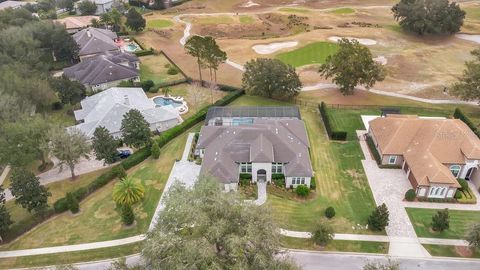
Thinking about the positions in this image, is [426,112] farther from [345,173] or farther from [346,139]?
[345,173]

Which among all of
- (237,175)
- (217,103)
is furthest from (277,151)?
(217,103)

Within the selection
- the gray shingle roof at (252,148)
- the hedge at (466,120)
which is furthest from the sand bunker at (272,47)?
the hedge at (466,120)

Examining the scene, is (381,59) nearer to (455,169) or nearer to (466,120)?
(466,120)

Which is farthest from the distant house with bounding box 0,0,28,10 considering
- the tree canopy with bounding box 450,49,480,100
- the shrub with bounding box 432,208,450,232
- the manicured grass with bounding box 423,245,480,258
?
the manicured grass with bounding box 423,245,480,258

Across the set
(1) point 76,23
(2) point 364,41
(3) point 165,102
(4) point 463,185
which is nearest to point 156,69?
(3) point 165,102

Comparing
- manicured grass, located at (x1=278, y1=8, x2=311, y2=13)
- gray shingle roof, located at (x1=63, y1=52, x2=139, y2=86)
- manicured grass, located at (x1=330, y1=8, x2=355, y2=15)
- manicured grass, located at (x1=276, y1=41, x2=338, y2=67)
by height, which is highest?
manicured grass, located at (x1=278, y1=8, x2=311, y2=13)

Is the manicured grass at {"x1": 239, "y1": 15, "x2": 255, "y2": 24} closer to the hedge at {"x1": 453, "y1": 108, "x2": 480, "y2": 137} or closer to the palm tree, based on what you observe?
the hedge at {"x1": 453, "y1": 108, "x2": 480, "y2": 137}
